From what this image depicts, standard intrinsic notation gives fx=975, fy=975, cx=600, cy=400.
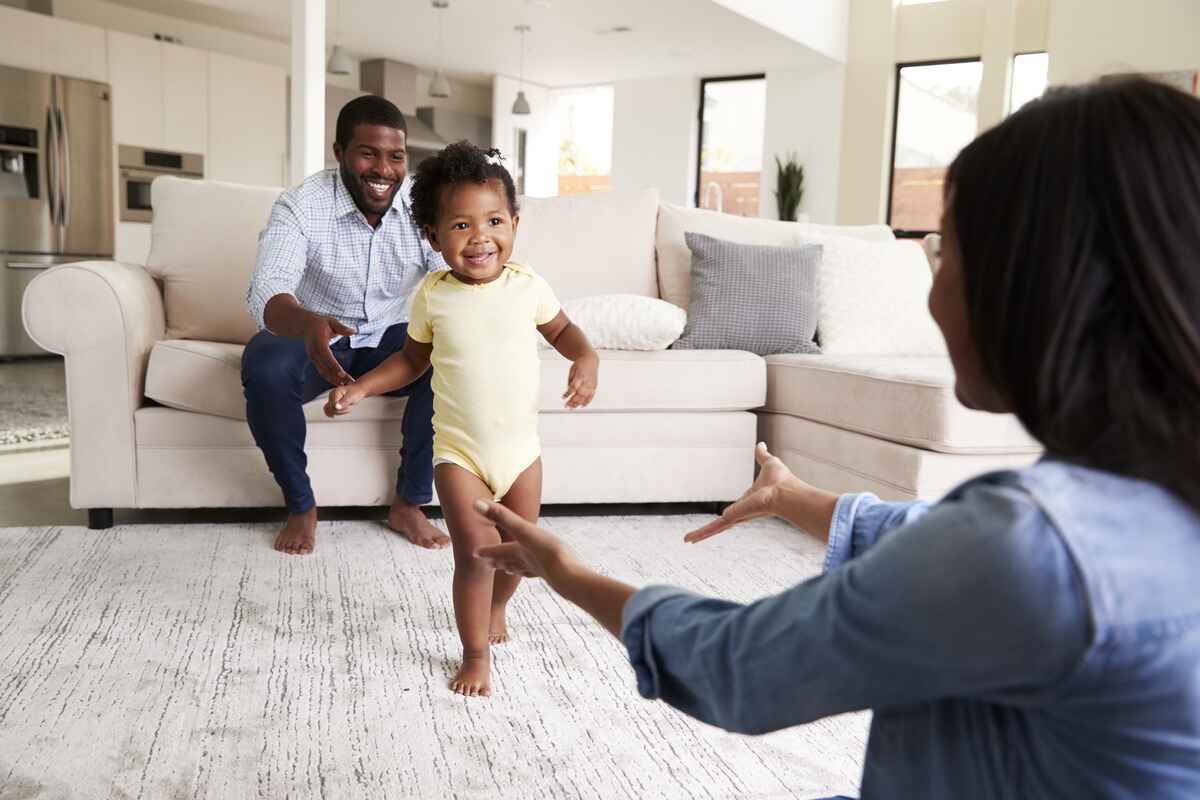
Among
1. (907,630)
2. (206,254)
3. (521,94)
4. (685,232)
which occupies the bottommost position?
(907,630)

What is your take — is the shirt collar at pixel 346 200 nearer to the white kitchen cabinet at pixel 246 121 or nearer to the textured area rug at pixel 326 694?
the textured area rug at pixel 326 694

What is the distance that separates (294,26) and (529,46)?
154 inches

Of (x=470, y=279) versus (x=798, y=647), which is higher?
(x=470, y=279)

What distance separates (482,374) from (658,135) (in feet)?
26.7

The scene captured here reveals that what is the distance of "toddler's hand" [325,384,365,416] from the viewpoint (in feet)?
5.74

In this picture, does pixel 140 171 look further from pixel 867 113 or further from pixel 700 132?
pixel 867 113

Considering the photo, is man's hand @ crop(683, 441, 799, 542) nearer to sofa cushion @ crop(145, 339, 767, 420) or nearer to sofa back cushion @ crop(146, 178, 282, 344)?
sofa cushion @ crop(145, 339, 767, 420)

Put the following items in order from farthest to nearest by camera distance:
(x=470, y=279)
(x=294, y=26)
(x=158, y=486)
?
(x=294, y=26), (x=158, y=486), (x=470, y=279)

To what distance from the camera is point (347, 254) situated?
101 inches

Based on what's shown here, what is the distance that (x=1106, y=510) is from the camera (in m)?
0.46

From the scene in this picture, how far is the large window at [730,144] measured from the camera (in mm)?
9203

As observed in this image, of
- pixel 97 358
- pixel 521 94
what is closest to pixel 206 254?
pixel 97 358

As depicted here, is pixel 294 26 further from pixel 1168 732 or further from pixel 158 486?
pixel 1168 732

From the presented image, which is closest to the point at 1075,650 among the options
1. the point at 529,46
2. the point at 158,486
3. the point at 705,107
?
the point at 158,486
